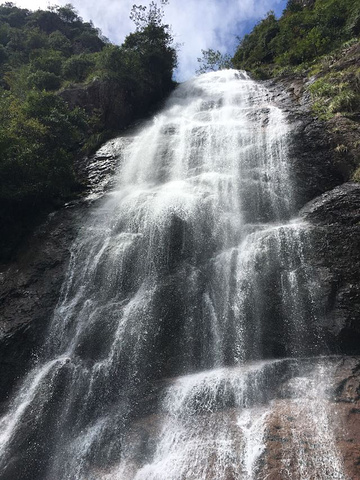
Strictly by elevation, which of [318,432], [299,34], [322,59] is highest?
[299,34]

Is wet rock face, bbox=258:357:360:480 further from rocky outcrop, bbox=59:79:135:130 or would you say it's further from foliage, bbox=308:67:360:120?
rocky outcrop, bbox=59:79:135:130

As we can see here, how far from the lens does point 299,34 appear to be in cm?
2961

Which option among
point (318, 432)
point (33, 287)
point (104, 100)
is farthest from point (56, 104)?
point (318, 432)

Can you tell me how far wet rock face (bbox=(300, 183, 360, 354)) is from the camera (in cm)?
892

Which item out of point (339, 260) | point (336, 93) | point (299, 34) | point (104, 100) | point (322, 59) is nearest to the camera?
point (339, 260)

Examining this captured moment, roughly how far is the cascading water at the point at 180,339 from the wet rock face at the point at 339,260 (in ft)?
1.37

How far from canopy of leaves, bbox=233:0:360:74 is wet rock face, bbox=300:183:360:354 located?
18.4 m

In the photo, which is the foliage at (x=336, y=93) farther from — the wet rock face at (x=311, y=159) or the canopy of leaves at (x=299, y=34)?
the canopy of leaves at (x=299, y=34)

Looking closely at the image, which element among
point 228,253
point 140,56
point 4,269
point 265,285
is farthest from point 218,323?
point 140,56

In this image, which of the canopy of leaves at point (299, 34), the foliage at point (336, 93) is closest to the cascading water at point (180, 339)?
the foliage at point (336, 93)

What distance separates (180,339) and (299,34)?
3009 centimetres

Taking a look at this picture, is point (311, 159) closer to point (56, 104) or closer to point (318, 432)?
point (318, 432)

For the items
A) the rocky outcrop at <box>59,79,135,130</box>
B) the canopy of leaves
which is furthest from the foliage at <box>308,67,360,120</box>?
the rocky outcrop at <box>59,79,135,130</box>

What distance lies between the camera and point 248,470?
21.4 feet
